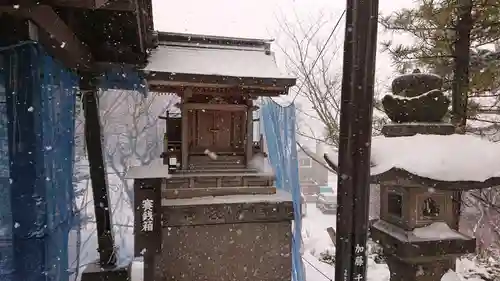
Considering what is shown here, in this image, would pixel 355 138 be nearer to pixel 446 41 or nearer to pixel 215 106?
pixel 215 106

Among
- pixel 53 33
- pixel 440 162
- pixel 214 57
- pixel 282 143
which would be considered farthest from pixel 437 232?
pixel 282 143

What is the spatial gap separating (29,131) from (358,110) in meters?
2.73

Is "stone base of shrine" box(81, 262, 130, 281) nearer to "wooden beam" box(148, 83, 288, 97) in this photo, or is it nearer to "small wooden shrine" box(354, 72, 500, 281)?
"wooden beam" box(148, 83, 288, 97)

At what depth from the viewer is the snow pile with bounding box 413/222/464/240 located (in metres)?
3.24

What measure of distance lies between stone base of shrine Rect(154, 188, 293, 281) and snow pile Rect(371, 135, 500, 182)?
4055mm

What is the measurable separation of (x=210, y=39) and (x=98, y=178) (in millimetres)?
3647

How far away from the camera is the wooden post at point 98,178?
20.4 ft

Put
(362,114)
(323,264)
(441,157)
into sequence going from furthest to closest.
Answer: (323,264) < (441,157) < (362,114)

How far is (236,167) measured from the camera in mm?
7367

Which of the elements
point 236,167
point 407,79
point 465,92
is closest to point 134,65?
point 236,167

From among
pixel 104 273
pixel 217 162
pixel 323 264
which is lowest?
pixel 323 264

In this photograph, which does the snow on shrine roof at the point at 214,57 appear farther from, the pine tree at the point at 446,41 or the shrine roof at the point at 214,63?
the pine tree at the point at 446,41

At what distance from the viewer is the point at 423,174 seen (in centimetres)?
285

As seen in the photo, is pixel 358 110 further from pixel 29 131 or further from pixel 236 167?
pixel 236 167
